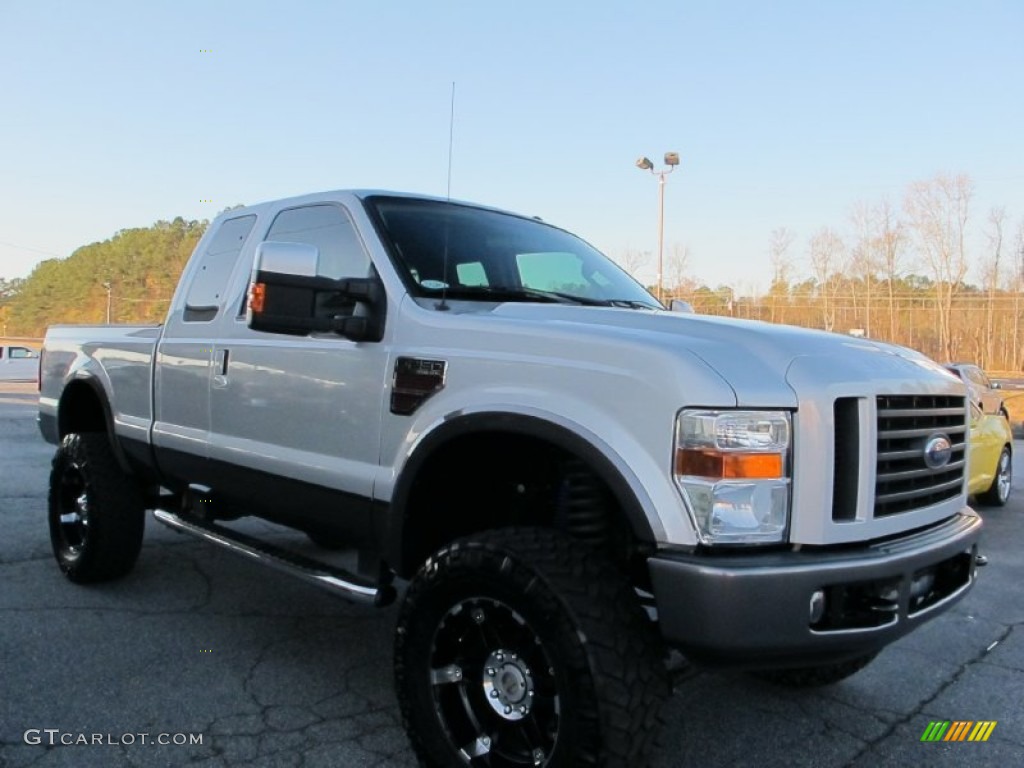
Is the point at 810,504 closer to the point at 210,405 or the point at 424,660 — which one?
the point at 424,660

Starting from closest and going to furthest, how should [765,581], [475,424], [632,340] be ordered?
[765,581] → [632,340] → [475,424]

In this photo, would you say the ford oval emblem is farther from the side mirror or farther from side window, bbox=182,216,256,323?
side window, bbox=182,216,256,323

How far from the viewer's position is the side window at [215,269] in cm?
408

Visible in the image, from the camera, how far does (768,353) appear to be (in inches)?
91.4

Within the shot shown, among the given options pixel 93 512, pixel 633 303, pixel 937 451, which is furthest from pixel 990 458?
pixel 93 512

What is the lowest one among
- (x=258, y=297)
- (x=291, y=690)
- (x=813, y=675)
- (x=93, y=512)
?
(x=291, y=690)

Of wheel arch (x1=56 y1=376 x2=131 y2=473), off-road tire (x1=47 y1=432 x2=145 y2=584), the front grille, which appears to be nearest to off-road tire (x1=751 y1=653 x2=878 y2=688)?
the front grille

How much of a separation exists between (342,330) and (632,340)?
3.76 ft

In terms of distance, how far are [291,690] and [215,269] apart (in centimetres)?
211

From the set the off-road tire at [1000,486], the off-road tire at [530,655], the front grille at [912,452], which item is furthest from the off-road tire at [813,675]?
the off-road tire at [1000,486]

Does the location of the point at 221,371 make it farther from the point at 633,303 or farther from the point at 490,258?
the point at 633,303

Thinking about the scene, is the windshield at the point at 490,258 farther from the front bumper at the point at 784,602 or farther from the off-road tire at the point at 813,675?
the off-road tire at the point at 813,675

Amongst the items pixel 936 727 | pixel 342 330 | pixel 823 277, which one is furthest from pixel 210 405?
pixel 823 277

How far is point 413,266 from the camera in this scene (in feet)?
10.6
